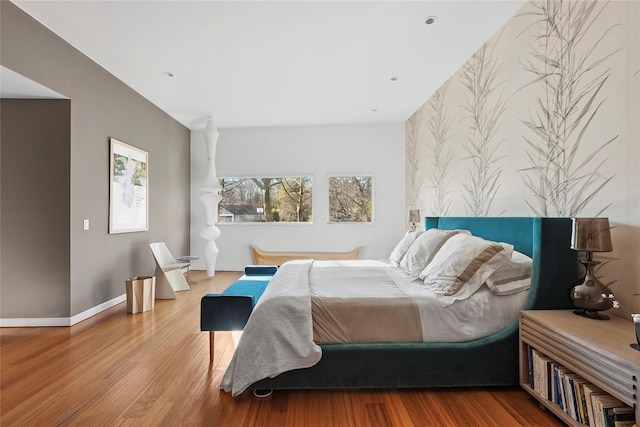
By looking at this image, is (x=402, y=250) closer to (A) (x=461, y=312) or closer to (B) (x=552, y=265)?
(A) (x=461, y=312)

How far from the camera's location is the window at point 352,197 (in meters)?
5.42

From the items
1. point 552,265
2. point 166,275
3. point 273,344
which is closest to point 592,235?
point 552,265

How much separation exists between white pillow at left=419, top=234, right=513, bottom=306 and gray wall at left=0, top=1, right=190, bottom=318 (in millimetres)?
3483

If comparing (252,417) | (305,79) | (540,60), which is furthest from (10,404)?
(540,60)

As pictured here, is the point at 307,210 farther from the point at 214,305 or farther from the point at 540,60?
the point at 540,60

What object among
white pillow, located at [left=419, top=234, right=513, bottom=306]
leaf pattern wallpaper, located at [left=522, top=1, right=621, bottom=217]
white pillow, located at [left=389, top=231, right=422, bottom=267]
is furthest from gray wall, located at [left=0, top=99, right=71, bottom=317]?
leaf pattern wallpaper, located at [left=522, top=1, right=621, bottom=217]

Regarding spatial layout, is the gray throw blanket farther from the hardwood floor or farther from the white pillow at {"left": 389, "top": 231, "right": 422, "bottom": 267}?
the white pillow at {"left": 389, "top": 231, "right": 422, "bottom": 267}

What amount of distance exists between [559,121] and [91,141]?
4.33 metres

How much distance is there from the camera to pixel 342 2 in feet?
7.31

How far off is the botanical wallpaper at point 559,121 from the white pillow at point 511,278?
1.22 feet

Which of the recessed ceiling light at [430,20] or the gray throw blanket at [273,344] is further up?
the recessed ceiling light at [430,20]

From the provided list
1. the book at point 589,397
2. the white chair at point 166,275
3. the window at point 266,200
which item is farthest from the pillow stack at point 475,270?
the window at point 266,200

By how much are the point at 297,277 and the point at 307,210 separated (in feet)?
10.7

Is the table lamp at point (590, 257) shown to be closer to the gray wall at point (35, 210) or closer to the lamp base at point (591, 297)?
the lamp base at point (591, 297)
